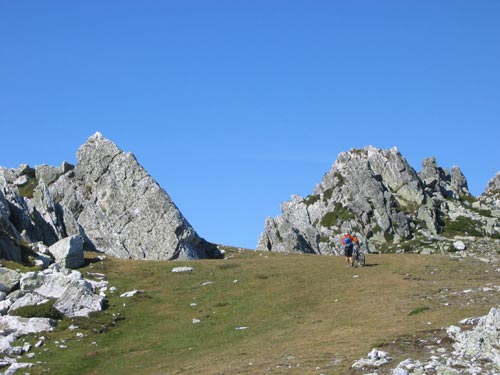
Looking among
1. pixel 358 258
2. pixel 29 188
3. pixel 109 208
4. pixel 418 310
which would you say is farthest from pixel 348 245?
pixel 29 188

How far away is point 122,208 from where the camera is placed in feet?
315

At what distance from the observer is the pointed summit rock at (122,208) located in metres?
90.9

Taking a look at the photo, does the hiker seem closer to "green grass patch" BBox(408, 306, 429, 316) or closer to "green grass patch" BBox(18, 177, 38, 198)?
"green grass patch" BBox(408, 306, 429, 316)

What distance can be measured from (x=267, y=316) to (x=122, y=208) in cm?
5564

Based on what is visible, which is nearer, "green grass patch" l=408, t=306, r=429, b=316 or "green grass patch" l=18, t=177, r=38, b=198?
"green grass patch" l=408, t=306, r=429, b=316

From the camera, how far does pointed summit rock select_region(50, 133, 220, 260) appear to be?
90938 millimetres

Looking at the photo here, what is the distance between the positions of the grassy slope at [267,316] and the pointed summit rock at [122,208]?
25382mm

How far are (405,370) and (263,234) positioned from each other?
363 feet

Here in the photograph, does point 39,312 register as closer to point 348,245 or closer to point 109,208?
point 348,245

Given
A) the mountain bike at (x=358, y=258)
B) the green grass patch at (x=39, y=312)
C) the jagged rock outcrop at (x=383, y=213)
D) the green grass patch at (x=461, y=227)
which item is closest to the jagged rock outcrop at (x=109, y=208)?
the green grass patch at (x=39, y=312)

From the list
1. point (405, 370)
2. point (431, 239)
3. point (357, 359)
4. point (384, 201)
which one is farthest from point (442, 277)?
point (384, 201)

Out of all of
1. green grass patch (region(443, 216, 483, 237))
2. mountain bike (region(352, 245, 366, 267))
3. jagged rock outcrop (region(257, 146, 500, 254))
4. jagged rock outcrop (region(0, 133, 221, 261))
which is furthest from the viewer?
jagged rock outcrop (region(257, 146, 500, 254))

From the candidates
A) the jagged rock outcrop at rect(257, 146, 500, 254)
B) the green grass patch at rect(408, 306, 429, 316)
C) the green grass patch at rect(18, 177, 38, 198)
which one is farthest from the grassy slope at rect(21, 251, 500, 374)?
the jagged rock outcrop at rect(257, 146, 500, 254)

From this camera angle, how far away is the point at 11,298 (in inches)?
1852
